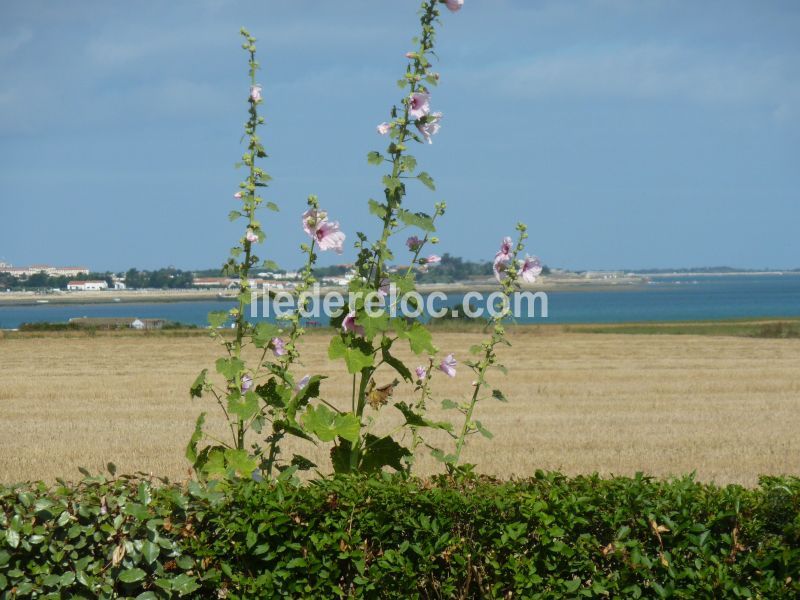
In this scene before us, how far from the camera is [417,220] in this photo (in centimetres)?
556

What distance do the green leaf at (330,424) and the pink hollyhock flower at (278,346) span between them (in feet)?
1.54

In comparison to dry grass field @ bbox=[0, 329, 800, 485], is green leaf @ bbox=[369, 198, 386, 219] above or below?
above

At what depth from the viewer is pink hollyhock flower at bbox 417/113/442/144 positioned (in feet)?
18.4

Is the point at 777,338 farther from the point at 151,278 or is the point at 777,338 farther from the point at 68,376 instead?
the point at 151,278

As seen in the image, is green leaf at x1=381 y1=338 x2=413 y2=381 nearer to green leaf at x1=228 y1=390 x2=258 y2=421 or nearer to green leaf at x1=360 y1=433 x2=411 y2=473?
green leaf at x1=360 y1=433 x2=411 y2=473

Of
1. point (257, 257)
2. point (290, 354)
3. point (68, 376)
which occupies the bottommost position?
point (68, 376)

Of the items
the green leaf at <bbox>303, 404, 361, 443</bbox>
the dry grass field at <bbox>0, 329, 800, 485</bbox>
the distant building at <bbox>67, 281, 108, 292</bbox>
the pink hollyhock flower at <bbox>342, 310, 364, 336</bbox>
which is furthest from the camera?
the distant building at <bbox>67, 281, 108, 292</bbox>

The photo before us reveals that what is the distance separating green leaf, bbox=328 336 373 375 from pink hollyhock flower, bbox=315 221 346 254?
57cm

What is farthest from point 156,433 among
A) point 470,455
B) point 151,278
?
point 151,278

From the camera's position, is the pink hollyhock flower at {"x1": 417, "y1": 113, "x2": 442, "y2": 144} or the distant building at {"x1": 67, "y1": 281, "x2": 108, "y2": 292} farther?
the distant building at {"x1": 67, "y1": 281, "x2": 108, "y2": 292}

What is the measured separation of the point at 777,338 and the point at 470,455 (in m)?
31.8

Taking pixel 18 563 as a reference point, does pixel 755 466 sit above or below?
below

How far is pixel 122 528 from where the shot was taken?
14.2 feet

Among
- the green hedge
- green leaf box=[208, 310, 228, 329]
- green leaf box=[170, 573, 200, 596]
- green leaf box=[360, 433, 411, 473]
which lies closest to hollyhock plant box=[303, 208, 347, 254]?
green leaf box=[208, 310, 228, 329]
